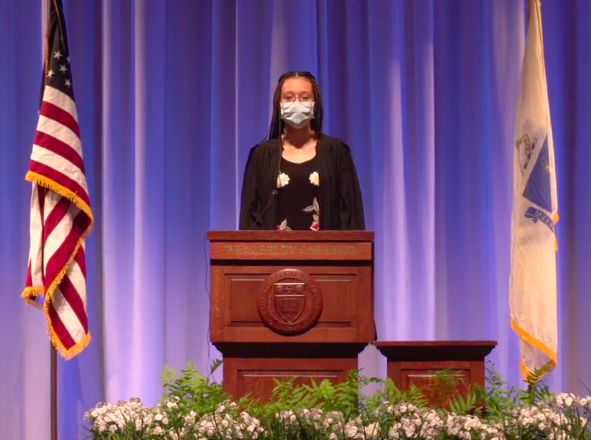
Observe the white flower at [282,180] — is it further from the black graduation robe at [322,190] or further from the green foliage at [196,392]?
the green foliage at [196,392]

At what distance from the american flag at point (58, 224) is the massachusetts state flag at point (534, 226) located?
210 cm

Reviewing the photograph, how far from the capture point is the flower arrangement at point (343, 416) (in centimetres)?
282

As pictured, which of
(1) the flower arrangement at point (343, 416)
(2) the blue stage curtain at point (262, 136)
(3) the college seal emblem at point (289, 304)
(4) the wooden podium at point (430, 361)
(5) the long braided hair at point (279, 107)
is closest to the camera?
(1) the flower arrangement at point (343, 416)

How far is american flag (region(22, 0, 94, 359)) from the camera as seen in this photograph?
4.47 m

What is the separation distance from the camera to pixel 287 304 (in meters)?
3.26

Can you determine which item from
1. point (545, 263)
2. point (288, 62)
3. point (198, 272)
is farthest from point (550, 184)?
point (198, 272)

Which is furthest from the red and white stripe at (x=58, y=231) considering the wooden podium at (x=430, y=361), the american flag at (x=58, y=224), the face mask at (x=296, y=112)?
the wooden podium at (x=430, y=361)

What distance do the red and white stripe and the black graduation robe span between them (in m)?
0.91

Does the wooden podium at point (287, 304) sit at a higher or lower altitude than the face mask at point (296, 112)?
lower

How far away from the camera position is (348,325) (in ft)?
10.8

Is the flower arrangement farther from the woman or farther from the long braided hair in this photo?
the long braided hair

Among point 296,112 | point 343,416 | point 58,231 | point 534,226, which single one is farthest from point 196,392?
point 534,226

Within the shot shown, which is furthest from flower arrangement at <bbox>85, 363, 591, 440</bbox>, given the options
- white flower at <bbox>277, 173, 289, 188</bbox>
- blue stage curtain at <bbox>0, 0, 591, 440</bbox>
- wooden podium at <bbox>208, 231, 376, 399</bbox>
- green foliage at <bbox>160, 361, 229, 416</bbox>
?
blue stage curtain at <bbox>0, 0, 591, 440</bbox>

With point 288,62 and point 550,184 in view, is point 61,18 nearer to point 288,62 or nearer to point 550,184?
point 288,62
